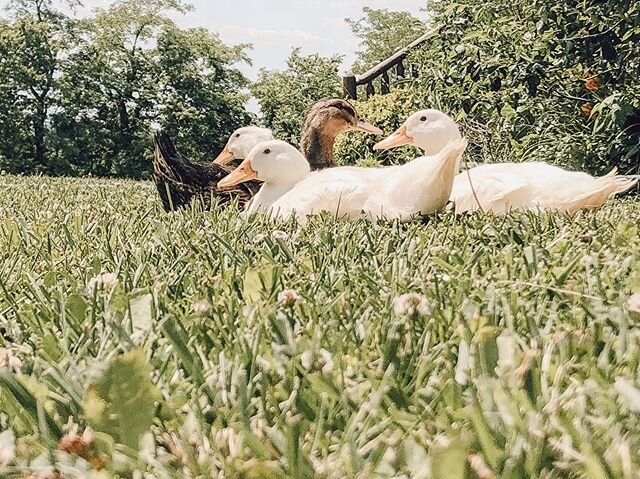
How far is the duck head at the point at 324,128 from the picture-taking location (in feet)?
12.9

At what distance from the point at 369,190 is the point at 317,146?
50.7 inches

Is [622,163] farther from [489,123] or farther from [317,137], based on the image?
[317,137]

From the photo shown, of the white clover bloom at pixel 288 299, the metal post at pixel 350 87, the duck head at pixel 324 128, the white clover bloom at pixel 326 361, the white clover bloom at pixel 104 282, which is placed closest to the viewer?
the white clover bloom at pixel 326 361

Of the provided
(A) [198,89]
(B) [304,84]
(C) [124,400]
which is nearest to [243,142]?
(C) [124,400]

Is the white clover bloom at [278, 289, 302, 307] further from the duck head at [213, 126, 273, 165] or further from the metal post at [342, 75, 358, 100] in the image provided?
the metal post at [342, 75, 358, 100]

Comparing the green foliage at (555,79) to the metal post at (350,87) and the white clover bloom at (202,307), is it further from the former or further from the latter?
the white clover bloom at (202,307)

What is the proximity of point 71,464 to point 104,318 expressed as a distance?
43 centimetres

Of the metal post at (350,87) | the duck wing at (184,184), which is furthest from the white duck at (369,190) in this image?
the metal post at (350,87)

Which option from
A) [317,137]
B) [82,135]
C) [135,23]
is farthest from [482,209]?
[135,23]

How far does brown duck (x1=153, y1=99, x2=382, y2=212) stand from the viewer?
12.5 feet

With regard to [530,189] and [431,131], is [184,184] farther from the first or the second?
[530,189]

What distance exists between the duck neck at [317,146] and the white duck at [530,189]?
1104 millimetres

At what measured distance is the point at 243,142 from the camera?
13.8 ft

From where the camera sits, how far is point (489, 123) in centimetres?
569
